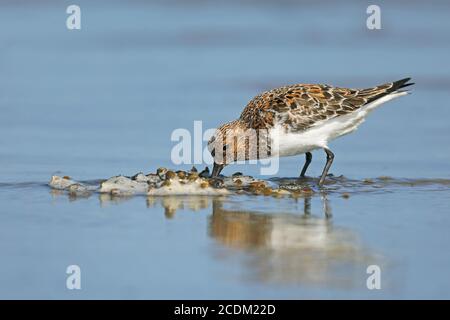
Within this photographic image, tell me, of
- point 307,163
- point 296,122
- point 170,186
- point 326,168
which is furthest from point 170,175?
point 307,163

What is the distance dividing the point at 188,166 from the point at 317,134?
1599 millimetres

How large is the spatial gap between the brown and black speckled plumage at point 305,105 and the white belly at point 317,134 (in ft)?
0.23

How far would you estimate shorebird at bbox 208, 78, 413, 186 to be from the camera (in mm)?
10828

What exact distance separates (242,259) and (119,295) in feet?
3.79

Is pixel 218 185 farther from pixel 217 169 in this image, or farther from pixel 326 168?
pixel 326 168

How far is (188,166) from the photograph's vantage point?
38.1ft

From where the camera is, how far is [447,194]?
10.1 m

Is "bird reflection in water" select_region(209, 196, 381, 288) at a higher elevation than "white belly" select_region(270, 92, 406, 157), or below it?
below

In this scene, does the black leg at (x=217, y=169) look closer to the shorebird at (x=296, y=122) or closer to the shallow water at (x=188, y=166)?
the shorebird at (x=296, y=122)

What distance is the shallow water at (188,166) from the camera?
7270mm

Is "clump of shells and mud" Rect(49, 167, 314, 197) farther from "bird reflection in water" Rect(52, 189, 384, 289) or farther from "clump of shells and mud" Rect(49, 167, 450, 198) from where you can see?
"bird reflection in water" Rect(52, 189, 384, 289)

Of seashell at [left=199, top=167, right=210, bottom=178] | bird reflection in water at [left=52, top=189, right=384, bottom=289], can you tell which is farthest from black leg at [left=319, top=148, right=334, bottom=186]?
seashell at [left=199, top=167, right=210, bottom=178]

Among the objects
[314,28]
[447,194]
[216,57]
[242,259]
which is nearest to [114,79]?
[216,57]

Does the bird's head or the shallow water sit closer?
the shallow water
